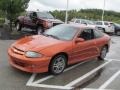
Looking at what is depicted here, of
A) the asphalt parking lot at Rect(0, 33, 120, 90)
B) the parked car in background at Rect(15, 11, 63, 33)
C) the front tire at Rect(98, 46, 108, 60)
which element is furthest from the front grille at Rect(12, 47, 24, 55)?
the parked car in background at Rect(15, 11, 63, 33)

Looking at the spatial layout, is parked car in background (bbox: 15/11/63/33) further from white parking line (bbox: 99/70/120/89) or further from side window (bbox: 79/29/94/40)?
white parking line (bbox: 99/70/120/89)

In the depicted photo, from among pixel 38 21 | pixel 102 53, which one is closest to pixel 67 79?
pixel 102 53

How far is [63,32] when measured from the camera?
9398 mm

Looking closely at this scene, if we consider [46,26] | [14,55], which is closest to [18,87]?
[14,55]

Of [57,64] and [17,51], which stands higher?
[17,51]

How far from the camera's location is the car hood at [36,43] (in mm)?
8016

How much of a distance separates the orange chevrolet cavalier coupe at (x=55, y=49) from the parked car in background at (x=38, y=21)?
8.30m

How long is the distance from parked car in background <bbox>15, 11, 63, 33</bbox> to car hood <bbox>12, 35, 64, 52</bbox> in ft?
31.4

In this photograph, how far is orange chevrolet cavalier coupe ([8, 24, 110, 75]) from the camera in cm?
781

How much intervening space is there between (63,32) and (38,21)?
991 cm

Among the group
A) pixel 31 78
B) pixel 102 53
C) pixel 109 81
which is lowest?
pixel 109 81

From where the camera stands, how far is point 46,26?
60.5ft

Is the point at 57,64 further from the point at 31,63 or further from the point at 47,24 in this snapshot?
the point at 47,24

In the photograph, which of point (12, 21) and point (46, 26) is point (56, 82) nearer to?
point (46, 26)
